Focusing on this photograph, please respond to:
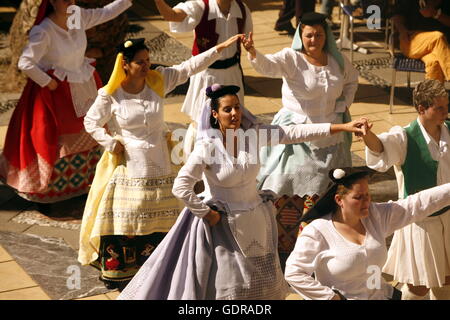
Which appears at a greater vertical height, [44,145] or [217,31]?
[217,31]

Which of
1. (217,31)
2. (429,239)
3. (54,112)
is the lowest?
(429,239)

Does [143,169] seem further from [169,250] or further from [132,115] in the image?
[169,250]

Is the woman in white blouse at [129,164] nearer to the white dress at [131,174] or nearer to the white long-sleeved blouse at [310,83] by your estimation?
the white dress at [131,174]

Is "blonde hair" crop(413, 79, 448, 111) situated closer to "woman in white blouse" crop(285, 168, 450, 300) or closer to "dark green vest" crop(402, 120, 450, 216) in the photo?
"dark green vest" crop(402, 120, 450, 216)

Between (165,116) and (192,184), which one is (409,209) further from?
(165,116)

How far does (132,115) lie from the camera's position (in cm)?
795

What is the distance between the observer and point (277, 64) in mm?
8391

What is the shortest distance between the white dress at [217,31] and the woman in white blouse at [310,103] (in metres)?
0.91

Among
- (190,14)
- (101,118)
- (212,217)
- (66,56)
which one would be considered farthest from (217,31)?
(212,217)

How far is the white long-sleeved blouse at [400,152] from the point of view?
283 inches

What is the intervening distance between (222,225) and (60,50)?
299 centimetres

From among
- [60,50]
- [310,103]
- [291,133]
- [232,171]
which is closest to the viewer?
[232,171]

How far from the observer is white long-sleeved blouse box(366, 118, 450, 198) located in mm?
7191
